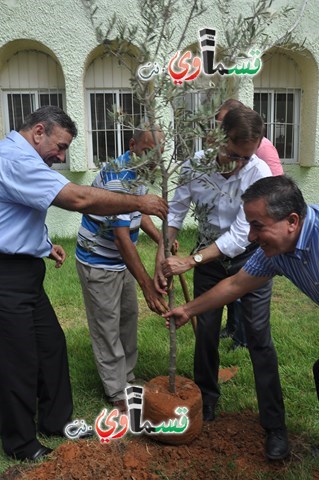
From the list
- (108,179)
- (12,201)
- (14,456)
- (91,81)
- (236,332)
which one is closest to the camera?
(12,201)

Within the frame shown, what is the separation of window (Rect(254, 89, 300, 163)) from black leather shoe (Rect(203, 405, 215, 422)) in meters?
6.32

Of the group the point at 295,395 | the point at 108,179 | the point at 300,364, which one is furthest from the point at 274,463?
the point at 108,179

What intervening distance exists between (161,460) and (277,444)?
0.67 metres

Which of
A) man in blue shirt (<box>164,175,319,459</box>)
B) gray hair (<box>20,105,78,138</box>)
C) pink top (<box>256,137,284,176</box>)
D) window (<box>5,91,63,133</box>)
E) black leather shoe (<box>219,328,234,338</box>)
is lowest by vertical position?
black leather shoe (<box>219,328,234,338</box>)

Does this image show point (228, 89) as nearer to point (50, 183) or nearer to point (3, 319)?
point (50, 183)

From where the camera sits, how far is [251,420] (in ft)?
10.2

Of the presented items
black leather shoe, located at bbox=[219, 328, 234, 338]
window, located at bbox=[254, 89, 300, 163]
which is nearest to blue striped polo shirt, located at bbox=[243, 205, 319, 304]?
black leather shoe, located at bbox=[219, 328, 234, 338]

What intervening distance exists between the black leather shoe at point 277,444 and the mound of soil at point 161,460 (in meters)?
0.05

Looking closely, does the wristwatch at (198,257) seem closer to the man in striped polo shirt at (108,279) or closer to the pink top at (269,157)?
the man in striped polo shirt at (108,279)

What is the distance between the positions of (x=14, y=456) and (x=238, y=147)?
2.21 metres

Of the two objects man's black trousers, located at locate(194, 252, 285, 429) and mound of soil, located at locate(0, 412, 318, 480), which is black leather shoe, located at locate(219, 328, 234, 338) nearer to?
man's black trousers, located at locate(194, 252, 285, 429)

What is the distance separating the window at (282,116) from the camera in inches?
336

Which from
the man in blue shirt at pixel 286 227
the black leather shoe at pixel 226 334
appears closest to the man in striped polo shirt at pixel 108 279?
the man in blue shirt at pixel 286 227

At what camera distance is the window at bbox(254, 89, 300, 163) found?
336 inches
